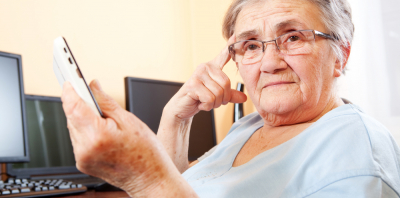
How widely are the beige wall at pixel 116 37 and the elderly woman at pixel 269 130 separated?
0.53 metres

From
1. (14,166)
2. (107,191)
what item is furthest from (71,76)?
(14,166)

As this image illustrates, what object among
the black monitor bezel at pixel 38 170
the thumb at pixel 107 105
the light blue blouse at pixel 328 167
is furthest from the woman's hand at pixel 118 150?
the black monitor bezel at pixel 38 170

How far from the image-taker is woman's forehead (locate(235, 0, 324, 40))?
0.81 metres

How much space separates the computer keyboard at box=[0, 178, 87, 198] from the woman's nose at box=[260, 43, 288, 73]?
0.70 metres

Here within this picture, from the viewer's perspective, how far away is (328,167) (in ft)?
1.84

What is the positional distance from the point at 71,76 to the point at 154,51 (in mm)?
1518

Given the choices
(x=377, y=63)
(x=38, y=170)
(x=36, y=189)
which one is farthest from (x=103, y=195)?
(x=377, y=63)

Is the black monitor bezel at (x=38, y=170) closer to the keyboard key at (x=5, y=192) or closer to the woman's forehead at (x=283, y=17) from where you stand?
the keyboard key at (x=5, y=192)

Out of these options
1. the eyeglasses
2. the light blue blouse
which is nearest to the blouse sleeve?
the light blue blouse

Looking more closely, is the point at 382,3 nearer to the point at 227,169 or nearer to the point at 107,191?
the point at 227,169

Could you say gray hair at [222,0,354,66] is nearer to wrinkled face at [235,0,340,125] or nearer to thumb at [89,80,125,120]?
wrinkled face at [235,0,340,125]

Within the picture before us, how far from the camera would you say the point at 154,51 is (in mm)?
1909

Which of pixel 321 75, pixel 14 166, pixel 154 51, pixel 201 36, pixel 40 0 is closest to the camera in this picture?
pixel 321 75

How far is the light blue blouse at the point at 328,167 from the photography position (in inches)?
20.9
